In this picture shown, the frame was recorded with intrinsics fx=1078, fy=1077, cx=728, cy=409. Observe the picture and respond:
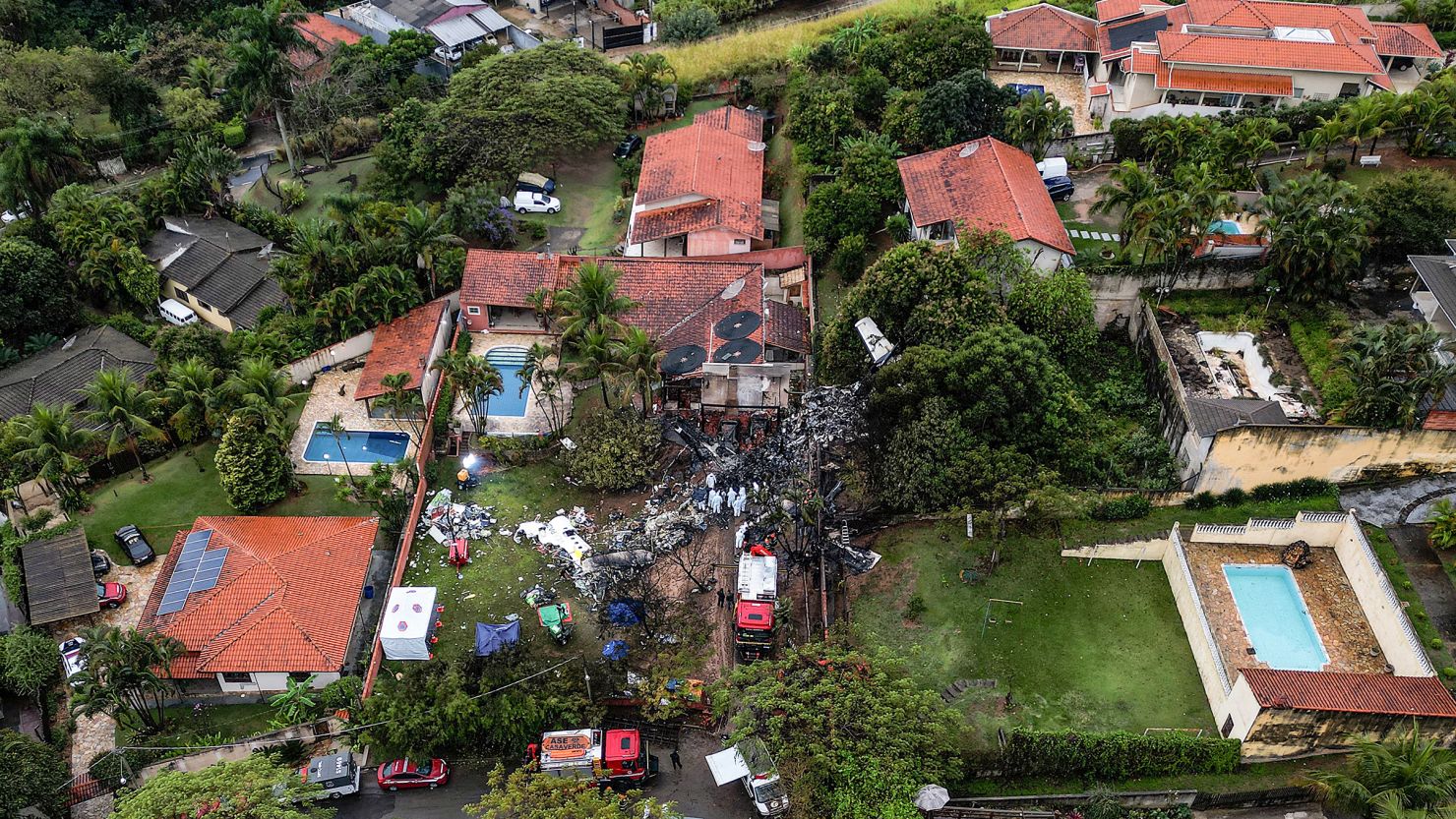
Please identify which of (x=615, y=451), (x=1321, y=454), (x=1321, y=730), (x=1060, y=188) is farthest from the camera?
(x=1060, y=188)

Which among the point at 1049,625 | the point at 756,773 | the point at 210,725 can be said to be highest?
the point at 1049,625

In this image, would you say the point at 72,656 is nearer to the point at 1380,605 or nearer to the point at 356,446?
the point at 356,446

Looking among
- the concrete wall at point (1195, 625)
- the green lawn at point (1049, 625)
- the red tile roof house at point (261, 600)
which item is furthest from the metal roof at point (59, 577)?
the concrete wall at point (1195, 625)

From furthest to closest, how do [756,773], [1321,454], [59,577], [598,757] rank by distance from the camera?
[59,577] → [1321,454] → [598,757] → [756,773]

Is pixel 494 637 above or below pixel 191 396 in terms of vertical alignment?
below

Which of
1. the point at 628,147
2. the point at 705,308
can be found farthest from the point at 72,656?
the point at 628,147

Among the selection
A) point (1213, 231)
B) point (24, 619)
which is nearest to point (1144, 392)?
point (1213, 231)

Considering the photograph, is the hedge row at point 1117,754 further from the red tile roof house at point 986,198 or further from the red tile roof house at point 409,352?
the red tile roof house at point 409,352
